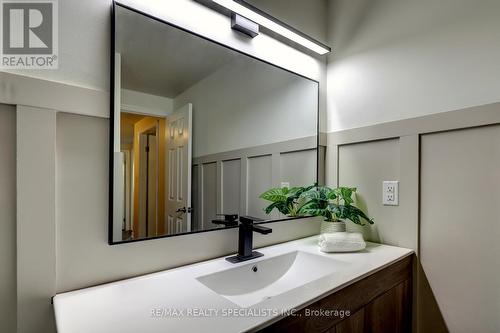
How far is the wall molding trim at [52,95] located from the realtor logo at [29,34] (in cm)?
6

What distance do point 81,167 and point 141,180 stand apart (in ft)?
0.66

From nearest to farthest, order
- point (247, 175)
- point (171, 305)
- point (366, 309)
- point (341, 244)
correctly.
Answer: point (171, 305), point (366, 309), point (341, 244), point (247, 175)

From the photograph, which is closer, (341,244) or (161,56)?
(161,56)

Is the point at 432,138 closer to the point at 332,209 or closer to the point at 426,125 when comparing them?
the point at 426,125

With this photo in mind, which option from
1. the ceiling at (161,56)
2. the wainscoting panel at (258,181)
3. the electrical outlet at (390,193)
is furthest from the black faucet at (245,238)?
the electrical outlet at (390,193)

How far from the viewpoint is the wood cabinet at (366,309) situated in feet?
2.40

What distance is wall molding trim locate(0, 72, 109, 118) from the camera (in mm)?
708

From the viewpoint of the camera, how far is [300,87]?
4.95 ft

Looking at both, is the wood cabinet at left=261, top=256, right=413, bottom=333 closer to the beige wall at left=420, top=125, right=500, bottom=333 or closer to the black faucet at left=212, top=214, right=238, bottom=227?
the beige wall at left=420, top=125, right=500, bottom=333

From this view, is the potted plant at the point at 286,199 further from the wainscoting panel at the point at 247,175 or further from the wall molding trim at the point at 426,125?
the wall molding trim at the point at 426,125

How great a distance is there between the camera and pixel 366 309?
94 cm

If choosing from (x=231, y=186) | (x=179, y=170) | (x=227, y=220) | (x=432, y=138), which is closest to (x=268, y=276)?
(x=227, y=220)

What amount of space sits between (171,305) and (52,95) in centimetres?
67

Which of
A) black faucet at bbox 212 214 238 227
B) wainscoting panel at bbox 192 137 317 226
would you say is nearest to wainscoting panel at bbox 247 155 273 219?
wainscoting panel at bbox 192 137 317 226
